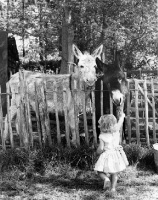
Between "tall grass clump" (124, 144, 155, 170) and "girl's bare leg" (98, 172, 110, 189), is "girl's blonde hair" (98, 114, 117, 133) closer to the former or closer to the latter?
"girl's bare leg" (98, 172, 110, 189)

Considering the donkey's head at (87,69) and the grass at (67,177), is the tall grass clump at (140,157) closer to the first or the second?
the grass at (67,177)

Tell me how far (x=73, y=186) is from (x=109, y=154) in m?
0.89

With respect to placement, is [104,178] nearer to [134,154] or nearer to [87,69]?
[134,154]

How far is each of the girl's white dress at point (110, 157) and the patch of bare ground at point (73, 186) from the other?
0.38 meters

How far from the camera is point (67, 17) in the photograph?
11852mm

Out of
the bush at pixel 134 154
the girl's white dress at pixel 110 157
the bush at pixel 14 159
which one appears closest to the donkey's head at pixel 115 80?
the girl's white dress at pixel 110 157

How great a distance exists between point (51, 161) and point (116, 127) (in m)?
1.52

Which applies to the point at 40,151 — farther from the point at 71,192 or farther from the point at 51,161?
the point at 71,192

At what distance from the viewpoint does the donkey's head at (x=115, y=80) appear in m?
5.05

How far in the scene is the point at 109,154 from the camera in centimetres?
430

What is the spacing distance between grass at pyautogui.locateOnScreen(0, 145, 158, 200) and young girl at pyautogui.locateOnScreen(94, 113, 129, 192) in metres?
0.29

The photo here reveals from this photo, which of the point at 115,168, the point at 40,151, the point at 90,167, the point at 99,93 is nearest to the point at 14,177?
the point at 40,151

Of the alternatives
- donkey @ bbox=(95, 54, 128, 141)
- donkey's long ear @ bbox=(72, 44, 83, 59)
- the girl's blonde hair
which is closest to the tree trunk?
donkey's long ear @ bbox=(72, 44, 83, 59)

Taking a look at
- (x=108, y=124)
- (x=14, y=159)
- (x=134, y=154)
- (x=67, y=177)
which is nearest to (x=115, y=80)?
(x=108, y=124)
